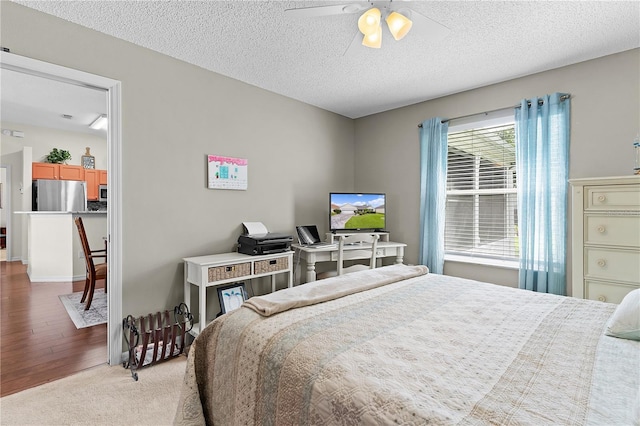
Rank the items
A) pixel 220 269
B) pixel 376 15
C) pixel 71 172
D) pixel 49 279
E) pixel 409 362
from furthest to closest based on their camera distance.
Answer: pixel 71 172 < pixel 49 279 < pixel 220 269 < pixel 376 15 < pixel 409 362

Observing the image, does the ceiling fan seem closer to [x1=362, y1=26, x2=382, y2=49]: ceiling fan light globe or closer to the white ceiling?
[x1=362, y1=26, x2=382, y2=49]: ceiling fan light globe

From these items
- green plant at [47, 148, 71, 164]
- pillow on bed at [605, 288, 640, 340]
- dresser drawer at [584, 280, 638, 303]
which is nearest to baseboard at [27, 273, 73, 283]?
green plant at [47, 148, 71, 164]

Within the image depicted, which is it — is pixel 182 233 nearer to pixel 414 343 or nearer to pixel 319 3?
pixel 319 3

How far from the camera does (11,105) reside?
4246 mm

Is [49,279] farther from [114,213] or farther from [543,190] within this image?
[543,190]

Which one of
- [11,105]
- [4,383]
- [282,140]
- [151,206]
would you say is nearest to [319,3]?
[282,140]

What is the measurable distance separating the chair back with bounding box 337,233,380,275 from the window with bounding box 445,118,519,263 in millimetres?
973

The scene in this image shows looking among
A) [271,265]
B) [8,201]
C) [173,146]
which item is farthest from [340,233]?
[8,201]

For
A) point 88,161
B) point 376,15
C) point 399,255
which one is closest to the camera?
point 376,15

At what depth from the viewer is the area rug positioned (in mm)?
3233

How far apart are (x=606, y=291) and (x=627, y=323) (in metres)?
1.23

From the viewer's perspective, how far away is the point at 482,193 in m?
3.41

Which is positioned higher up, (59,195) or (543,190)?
(59,195)

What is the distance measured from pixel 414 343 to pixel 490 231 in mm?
2670
